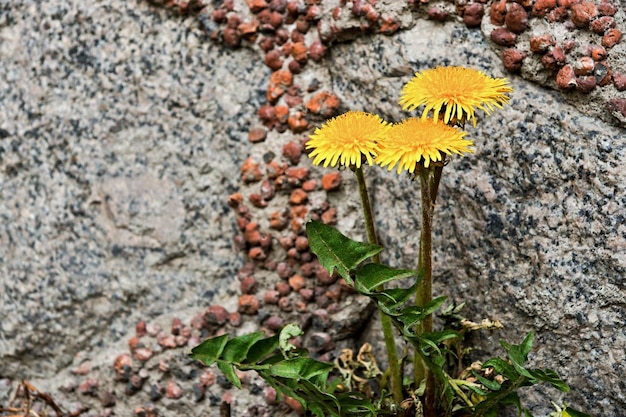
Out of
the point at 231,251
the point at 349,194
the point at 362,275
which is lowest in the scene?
the point at 231,251

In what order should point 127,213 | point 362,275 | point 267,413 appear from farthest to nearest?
1. point 127,213
2. point 267,413
3. point 362,275

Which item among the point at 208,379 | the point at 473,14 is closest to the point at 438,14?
the point at 473,14

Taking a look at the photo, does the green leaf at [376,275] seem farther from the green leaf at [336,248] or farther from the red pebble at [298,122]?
the red pebble at [298,122]

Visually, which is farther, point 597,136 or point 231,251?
point 231,251

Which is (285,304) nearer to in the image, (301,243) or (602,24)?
(301,243)

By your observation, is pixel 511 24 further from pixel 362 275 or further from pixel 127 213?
pixel 127 213

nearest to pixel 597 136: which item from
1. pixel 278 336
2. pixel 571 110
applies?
pixel 571 110

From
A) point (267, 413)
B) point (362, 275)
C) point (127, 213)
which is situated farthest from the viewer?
point (127, 213)
